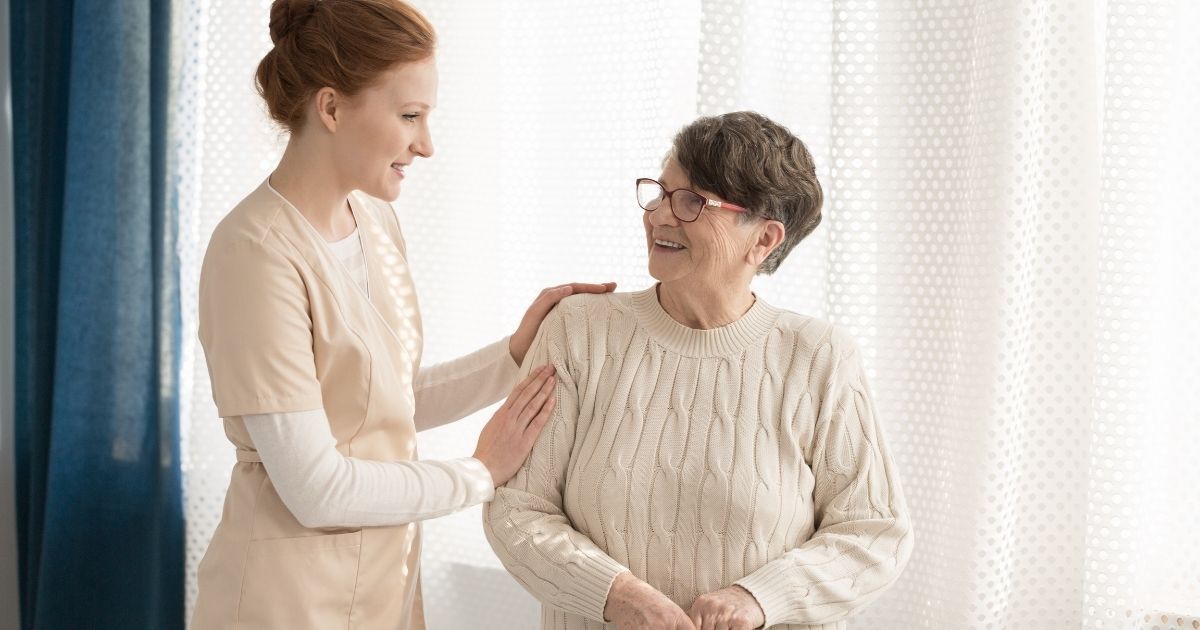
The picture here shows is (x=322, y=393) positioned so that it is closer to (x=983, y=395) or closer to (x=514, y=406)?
(x=514, y=406)

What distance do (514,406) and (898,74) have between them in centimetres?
98

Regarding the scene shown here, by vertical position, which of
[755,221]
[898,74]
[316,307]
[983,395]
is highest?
[898,74]

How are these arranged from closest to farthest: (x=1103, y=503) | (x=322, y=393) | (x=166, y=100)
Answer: (x=322, y=393) < (x=1103, y=503) < (x=166, y=100)

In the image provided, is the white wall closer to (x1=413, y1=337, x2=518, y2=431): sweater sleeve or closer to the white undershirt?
(x1=413, y1=337, x2=518, y2=431): sweater sleeve

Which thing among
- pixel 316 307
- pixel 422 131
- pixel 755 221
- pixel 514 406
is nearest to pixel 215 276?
pixel 316 307

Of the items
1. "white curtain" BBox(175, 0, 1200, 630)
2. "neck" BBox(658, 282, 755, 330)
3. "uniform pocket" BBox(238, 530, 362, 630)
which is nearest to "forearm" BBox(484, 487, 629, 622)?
"uniform pocket" BBox(238, 530, 362, 630)

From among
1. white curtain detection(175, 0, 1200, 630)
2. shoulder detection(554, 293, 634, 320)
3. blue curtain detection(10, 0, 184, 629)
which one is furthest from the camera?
blue curtain detection(10, 0, 184, 629)

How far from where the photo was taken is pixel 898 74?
1.99 meters

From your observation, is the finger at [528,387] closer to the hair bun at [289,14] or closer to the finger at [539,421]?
the finger at [539,421]

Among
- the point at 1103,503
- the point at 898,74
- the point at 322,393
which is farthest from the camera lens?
the point at 898,74

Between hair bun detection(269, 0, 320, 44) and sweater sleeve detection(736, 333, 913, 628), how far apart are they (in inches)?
36.3

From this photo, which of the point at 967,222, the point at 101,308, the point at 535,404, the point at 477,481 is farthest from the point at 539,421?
the point at 101,308

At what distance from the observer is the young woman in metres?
1.43

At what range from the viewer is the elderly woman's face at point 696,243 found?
1.57 meters
